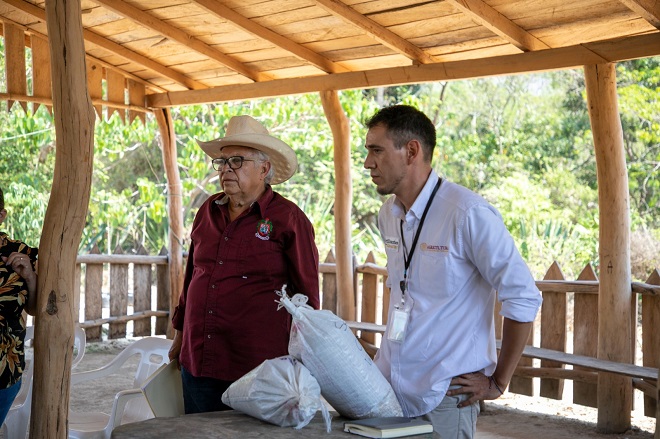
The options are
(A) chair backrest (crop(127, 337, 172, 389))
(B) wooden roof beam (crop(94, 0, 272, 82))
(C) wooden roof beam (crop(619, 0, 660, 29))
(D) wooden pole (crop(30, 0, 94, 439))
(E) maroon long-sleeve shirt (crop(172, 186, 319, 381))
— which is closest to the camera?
(E) maroon long-sleeve shirt (crop(172, 186, 319, 381))

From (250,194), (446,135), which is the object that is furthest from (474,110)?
(250,194)

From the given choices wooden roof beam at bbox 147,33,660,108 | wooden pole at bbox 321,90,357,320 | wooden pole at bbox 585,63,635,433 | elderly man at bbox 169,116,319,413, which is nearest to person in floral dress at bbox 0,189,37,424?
elderly man at bbox 169,116,319,413

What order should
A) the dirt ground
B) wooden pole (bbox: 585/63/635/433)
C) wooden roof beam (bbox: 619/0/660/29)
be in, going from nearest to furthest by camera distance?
wooden roof beam (bbox: 619/0/660/29) → wooden pole (bbox: 585/63/635/433) → the dirt ground

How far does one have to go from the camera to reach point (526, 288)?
8.06 feet

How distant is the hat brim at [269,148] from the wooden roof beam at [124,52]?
3836mm

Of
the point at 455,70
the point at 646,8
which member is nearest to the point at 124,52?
the point at 455,70

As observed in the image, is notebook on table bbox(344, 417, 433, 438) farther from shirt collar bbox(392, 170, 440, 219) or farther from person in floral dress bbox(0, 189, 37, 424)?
person in floral dress bbox(0, 189, 37, 424)

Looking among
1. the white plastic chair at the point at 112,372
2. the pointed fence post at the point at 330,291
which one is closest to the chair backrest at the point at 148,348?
the white plastic chair at the point at 112,372

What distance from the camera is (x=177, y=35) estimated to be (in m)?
6.99

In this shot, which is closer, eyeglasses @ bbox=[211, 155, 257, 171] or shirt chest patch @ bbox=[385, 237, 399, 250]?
shirt chest patch @ bbox=[385, 237, 399, 250]

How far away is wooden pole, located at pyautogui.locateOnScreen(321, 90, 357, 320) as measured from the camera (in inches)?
289

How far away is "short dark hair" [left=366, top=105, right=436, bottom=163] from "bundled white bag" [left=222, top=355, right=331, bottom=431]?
2.55 feet

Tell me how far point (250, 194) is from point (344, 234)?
4.24 metres

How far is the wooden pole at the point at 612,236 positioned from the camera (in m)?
5.73
